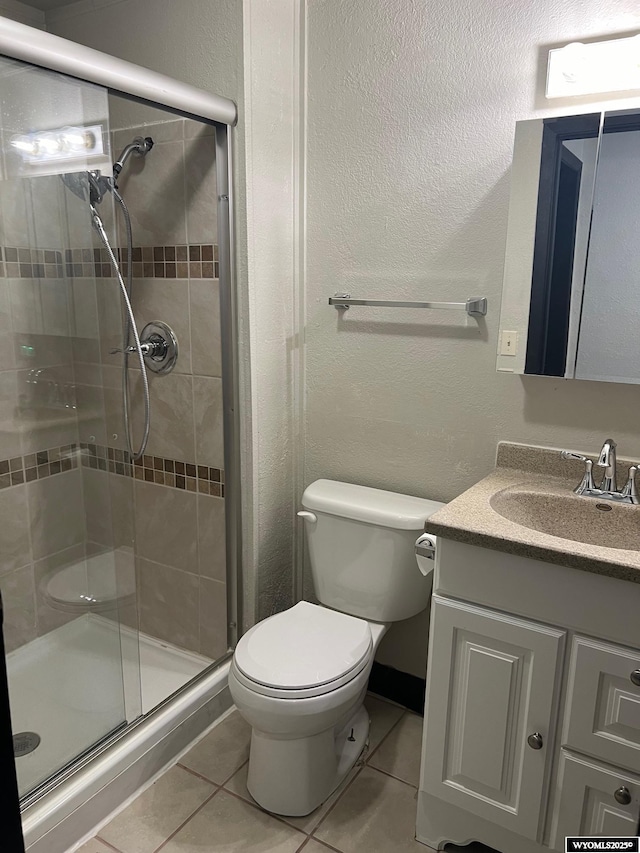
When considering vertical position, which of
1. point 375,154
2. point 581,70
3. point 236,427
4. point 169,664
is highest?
point 581,70

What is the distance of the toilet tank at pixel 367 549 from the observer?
1.92 metres

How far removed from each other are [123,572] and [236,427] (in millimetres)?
555

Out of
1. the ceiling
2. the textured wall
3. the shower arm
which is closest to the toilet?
the textured wall

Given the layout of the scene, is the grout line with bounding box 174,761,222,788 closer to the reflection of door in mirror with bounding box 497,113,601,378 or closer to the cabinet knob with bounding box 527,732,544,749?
the cabinet knob with bounding box 527,732,544,749

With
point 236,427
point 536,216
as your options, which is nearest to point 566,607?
point 536,216

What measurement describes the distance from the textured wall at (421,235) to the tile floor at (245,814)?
1.30 ft

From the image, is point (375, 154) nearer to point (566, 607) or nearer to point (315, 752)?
point (566, 607)

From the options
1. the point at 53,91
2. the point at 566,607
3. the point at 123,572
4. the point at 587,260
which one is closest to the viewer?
the point at 566,607

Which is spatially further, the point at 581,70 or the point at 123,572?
the point at 123,572

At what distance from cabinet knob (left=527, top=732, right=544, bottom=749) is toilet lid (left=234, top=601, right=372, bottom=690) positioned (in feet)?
1.52

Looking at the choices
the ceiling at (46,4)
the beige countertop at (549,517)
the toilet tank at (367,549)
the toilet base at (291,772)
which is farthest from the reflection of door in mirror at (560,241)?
the ceiling at (46,4)

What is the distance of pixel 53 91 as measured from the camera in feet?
5.02

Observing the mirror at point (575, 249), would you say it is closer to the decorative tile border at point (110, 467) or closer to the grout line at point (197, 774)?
the decorative tile border at point (110, 467)

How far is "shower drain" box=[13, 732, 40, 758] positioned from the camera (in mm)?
1665
